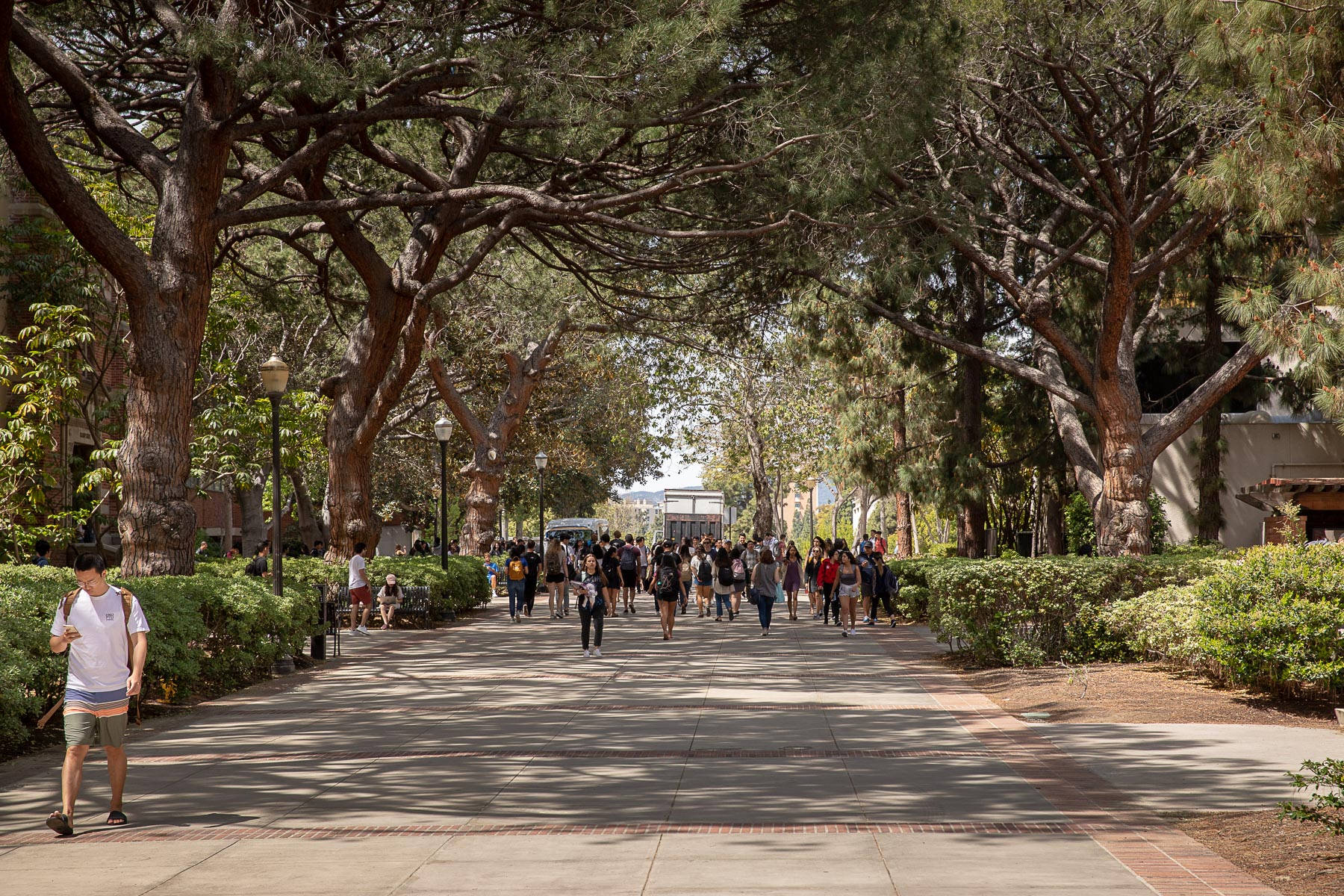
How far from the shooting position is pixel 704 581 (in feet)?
97.2

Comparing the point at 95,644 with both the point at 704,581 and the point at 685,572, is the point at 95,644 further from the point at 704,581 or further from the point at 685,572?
the point at 685,572

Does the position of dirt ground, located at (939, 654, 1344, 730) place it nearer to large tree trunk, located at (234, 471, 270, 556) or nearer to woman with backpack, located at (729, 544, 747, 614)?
woman with backpack, located at (729, 544, 747, 614)

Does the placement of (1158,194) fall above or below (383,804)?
above

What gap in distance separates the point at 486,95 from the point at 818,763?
10.6 metres

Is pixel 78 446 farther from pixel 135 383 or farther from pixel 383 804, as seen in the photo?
pixel 383 804

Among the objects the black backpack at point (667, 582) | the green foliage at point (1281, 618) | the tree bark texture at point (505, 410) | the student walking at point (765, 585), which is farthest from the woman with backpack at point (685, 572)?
the green foliage at point (1281, 618)

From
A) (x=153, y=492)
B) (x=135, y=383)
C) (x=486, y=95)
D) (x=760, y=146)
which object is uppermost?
(x=486, y=95)

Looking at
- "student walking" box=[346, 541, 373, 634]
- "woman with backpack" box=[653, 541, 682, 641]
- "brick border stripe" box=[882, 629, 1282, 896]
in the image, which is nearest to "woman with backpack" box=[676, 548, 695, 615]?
"woman with backpack" box=[653, 541, 682, 641]

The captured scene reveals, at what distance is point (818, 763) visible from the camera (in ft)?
30.6

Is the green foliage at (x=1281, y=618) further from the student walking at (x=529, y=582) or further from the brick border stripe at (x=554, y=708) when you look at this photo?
the student walking at (x=529, y=582)

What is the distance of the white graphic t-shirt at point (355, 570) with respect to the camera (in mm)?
21047

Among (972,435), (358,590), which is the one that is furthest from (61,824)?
(972,435)

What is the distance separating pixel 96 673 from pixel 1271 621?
986cm

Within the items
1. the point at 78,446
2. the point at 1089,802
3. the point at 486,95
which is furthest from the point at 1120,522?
the point at 78,446
